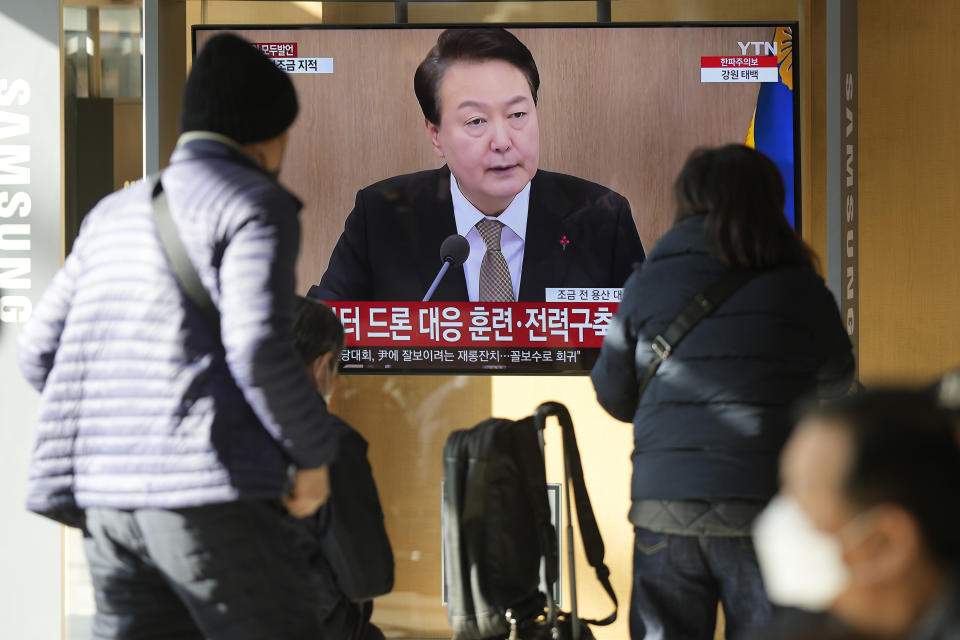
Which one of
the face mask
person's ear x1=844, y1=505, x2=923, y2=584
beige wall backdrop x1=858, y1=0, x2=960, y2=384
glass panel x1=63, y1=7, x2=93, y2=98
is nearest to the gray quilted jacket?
the face mask

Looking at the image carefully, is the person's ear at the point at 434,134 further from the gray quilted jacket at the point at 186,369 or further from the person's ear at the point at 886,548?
the person's ear at the point at 886,548

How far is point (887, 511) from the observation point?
110 centimetres

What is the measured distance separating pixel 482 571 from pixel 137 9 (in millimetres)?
2661

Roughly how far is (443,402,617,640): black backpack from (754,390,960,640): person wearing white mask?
1.37m

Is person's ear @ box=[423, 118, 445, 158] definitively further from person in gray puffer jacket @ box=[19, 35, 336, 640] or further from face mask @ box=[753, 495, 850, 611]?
face mask @ box=[753, 495, 850, 611]

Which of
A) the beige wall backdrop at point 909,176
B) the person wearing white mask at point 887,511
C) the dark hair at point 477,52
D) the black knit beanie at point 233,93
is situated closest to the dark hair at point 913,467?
the person wearing white mask at point 887,511

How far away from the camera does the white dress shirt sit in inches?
167

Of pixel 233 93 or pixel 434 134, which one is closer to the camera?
pixel 233 93

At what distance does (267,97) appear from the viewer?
6.49ft

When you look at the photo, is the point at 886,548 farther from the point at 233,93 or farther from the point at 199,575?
the point at 233,93

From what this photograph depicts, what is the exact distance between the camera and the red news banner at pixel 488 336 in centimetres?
423

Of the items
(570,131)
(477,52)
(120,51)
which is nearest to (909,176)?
(570,131)

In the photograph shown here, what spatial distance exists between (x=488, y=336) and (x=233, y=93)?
2370 millimetres

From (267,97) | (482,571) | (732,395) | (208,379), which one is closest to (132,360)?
(208,379)
